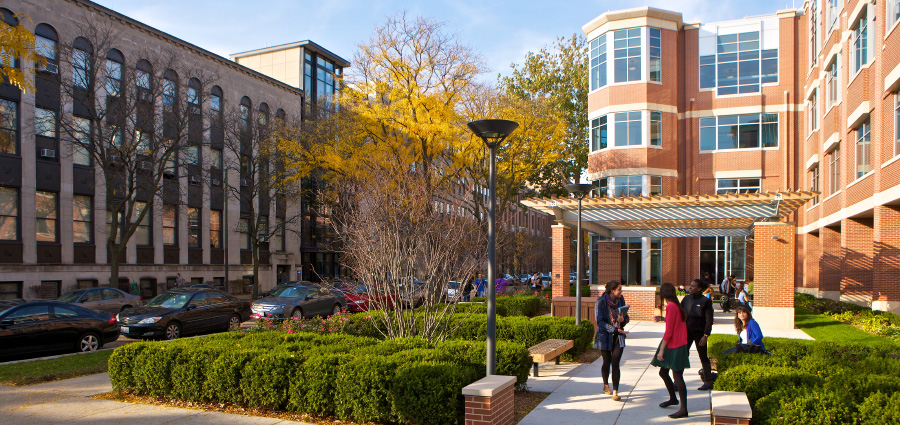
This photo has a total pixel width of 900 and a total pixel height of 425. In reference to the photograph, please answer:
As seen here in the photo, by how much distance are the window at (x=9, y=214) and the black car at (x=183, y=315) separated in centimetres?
1401

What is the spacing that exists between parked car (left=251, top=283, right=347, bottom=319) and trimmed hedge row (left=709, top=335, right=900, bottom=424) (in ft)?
49.8

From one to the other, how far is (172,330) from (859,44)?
81.5ft

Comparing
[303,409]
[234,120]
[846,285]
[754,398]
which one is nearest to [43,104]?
[234,120]

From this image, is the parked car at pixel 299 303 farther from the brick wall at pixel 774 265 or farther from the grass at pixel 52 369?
the brick wall at pixel 774 265

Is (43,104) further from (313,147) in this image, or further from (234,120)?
(313,147)

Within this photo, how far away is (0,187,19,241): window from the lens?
1113 inches

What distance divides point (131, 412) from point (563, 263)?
14.8 meters

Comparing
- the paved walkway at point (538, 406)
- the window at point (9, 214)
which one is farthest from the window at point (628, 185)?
the window at point (9, 214)

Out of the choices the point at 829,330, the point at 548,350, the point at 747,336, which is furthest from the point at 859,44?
the point at 548,350

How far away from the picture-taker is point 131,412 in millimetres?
8344

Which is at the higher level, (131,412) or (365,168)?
(365,168)

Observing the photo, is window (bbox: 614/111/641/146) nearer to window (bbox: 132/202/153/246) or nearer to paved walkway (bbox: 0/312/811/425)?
paved walkway (bbox: 0/312/811/425)

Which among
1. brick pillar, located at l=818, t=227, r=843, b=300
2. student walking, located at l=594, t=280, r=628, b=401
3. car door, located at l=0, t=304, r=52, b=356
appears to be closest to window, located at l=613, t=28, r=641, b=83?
brick pillar, located at l=818, t=227, r=843, b=300

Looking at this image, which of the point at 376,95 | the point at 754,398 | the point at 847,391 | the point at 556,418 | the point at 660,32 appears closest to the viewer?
the point at 847,391
